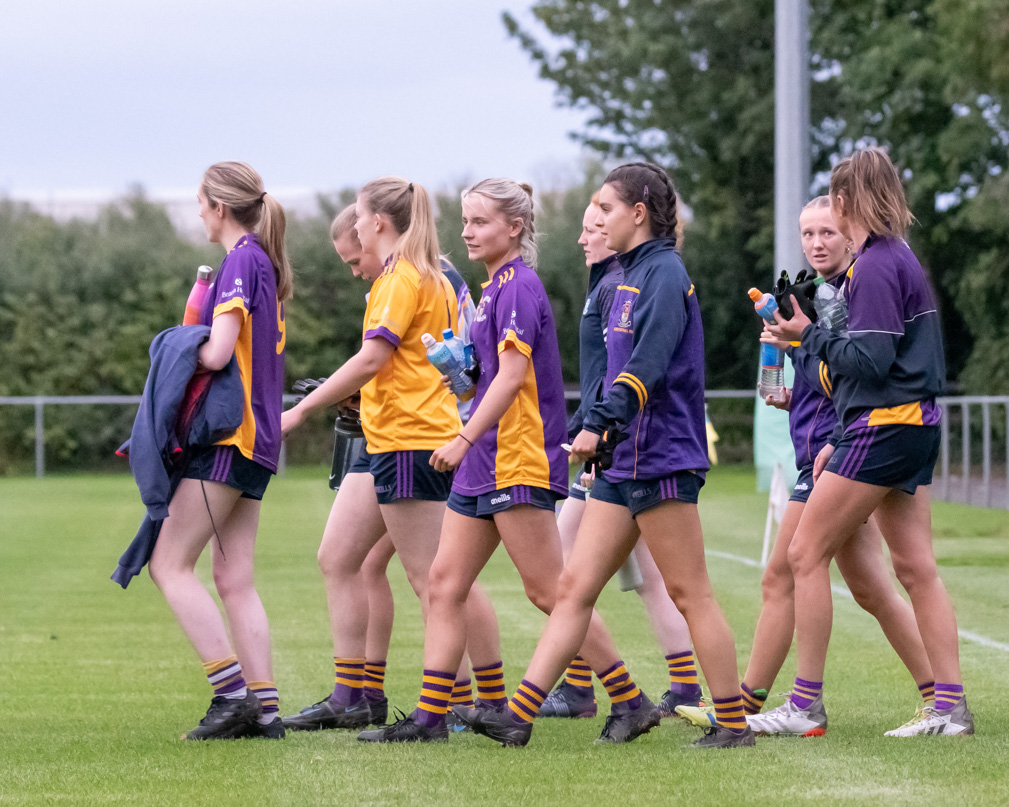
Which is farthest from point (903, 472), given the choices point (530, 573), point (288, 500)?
point (288, 500)

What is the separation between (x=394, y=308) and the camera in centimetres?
507

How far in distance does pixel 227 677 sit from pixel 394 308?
54.3 inches

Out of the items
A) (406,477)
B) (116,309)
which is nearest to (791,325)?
(406,477)

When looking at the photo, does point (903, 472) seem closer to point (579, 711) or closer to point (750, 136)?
point (579, 711)

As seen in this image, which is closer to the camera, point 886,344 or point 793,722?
point 886,344

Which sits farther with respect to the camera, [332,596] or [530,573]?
[332,596]

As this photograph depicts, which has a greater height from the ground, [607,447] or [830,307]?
[830,307]

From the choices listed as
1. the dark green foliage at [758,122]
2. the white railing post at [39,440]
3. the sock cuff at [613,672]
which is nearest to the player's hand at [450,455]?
the sock cuff at [613,672]

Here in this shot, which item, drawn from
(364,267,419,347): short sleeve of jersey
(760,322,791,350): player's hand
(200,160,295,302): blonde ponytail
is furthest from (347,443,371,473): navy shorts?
(760,322,791,350): player's hand

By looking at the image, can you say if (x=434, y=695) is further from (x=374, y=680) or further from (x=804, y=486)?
(x=804, y=486)

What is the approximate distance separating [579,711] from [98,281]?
28.0 meters

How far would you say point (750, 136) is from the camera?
102 feet

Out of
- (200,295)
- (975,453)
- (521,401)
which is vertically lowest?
(975,453)

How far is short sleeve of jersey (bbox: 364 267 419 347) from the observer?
5.05 meters
